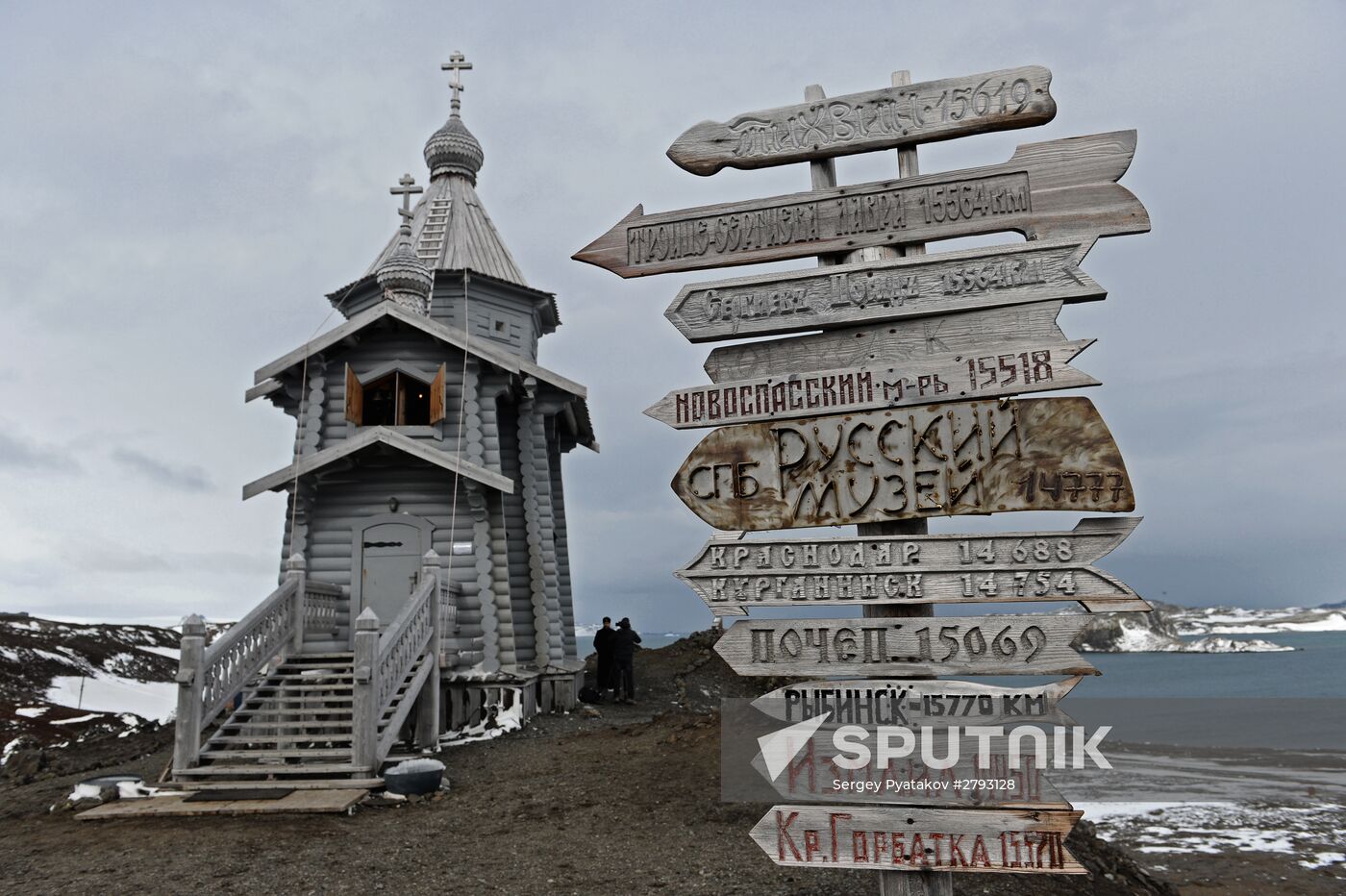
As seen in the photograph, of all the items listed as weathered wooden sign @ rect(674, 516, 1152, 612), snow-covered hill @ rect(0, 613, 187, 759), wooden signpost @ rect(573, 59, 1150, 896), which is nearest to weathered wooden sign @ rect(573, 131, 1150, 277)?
wooden signpost @ rect(573, 59, 1150, 896)

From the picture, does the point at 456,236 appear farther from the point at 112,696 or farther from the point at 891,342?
the point at 891,342

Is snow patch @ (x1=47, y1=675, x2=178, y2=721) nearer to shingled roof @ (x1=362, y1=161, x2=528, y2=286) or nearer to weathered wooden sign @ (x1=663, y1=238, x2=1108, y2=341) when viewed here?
shingled roof @ (x1=362, y1=161, x2=528, y2=286)

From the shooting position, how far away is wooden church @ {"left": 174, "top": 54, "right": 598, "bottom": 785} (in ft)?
33.5

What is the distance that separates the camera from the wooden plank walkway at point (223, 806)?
8.38m

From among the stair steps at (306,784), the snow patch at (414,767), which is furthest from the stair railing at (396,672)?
the snow patch at (414,767)

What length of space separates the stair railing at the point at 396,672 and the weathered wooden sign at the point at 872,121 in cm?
767

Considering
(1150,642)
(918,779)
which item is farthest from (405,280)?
(1150,642)

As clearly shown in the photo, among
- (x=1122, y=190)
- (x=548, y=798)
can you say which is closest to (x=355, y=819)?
(x=548, y=798)

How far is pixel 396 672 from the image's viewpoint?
11062 mm

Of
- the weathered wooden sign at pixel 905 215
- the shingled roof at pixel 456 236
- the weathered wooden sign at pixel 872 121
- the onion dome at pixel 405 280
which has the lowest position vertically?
the weathered wooden sign at pixel 905 215

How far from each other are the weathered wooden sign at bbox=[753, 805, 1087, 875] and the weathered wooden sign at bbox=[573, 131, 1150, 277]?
3038 millimetres

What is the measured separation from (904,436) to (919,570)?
713 mm

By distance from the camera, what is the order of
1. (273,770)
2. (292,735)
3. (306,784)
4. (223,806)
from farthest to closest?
1. (292,735)
2. (273,770)
3. (306,784)
4. (223,806)

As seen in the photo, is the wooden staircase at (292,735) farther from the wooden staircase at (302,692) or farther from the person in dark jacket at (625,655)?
the person in dark jacket at (625,655)
